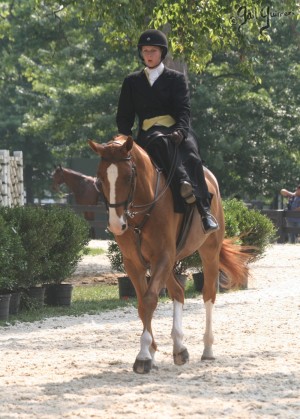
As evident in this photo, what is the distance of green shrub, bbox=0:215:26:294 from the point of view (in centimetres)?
1443

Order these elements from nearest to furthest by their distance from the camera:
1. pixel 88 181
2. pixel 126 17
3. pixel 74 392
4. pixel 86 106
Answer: pixel 74 392 < pixel 126 17 < pixel 88 181 < pixel 86 106

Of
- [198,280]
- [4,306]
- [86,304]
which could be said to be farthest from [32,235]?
[198,280]

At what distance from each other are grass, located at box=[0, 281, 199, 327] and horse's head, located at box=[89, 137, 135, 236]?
5.03 metres

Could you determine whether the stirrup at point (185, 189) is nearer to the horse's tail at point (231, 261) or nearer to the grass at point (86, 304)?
the horse's tail at point (231, 261)

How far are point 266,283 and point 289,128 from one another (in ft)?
63.8

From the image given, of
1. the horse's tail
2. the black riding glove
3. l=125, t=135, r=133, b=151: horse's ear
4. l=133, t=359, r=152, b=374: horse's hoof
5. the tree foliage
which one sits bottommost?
l=133, t=359, r=152, b=374: horse's hoof

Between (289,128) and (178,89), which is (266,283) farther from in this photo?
(289,128)

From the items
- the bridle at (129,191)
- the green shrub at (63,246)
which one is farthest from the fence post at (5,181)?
the bridle at (129,191)

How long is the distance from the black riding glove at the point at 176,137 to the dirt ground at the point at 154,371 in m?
1.97

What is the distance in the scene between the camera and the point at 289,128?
39.6 metres

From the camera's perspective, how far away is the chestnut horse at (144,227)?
9.54 meters

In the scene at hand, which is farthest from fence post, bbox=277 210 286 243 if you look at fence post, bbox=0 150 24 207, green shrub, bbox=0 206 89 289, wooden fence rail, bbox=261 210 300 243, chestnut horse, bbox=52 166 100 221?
green shrub, bbox=0 206 89 289

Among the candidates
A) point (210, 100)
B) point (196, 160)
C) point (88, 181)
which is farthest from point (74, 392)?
point (210, 100)

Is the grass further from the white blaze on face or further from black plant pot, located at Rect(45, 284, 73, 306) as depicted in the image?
the white blaze on face
